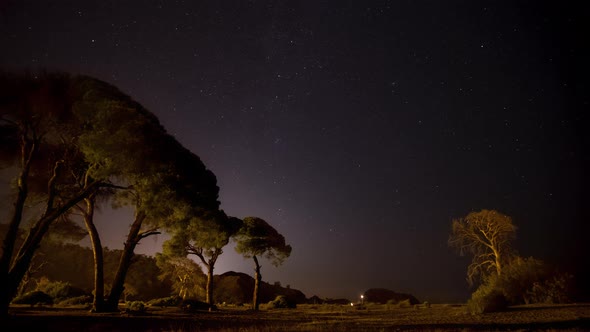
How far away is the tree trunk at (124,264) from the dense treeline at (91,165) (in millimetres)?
61

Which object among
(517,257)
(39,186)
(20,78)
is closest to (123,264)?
(39,186)

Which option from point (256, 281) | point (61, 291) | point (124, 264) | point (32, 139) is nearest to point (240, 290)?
point (256, 281)

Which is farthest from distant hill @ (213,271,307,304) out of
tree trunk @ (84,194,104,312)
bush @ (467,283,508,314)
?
tree trunk @ (84,194,104,312)

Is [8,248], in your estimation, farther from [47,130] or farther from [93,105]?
[93,105]

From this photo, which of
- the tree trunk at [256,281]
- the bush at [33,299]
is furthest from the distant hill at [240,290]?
the bush at [33,299]

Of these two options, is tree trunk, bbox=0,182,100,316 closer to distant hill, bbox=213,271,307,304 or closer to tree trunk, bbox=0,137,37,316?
tree trunk, bbox=0,137,37,316

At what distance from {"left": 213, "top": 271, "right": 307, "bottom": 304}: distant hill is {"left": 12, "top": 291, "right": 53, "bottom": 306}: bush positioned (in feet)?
132

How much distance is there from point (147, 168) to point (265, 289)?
2698 inches

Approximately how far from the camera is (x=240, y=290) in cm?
7369

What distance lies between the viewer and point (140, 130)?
2045 cm

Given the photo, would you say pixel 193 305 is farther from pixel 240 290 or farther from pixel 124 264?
pixel 240 290

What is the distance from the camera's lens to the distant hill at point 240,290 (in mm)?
70938

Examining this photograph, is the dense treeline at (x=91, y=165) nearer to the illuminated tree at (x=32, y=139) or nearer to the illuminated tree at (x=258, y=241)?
the illuminated tree at (x=32, y=139)

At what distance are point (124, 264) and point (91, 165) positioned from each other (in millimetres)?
6879
